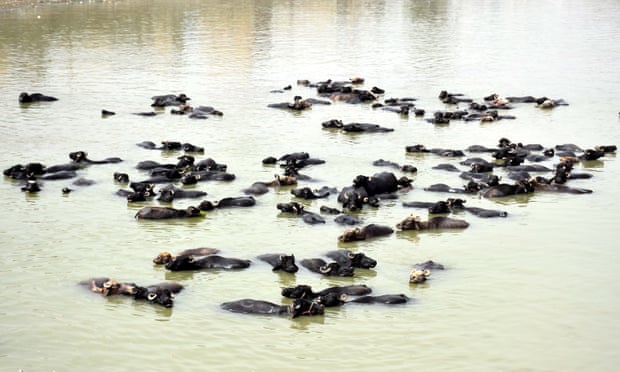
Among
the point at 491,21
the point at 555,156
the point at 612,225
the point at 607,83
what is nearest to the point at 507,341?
the point at 612,225

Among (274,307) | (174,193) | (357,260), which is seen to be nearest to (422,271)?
(357,260)

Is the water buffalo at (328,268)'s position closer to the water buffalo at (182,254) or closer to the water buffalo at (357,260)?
the water buffalo at (357,260)

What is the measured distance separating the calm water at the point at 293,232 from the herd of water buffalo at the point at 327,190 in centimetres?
18

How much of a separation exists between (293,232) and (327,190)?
220cm

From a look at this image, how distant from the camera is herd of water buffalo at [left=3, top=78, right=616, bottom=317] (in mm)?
11359

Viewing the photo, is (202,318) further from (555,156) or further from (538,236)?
(555,156)

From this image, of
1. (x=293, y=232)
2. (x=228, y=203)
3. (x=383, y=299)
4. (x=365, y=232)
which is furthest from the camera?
(x=228, y=203)

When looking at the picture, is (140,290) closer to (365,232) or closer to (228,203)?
(365,232)

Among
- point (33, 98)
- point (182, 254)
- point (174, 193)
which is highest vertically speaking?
point (33, 98)

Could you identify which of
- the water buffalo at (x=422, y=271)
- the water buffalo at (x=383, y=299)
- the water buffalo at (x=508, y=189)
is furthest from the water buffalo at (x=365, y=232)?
the water buffalo at (x=508, y=189)

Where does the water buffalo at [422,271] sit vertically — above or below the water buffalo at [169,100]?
below

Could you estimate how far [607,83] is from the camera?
1091 inches

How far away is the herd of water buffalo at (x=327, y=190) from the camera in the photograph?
1136 cm

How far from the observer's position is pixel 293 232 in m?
13.9
